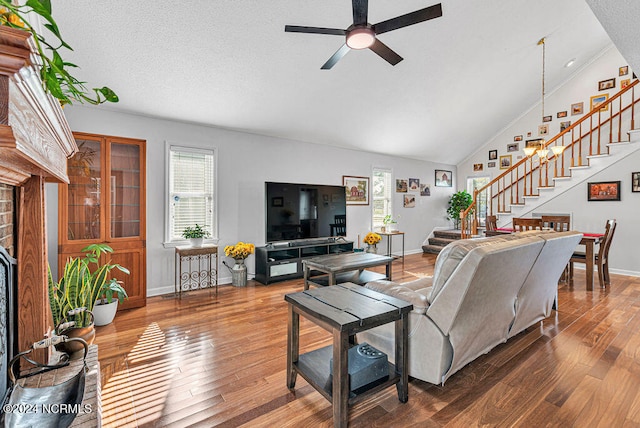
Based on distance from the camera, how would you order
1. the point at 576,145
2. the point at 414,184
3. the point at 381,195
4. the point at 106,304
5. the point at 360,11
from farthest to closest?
1. the point at 414,184
2. the point at 381,195
3. the point at 576,145
4. the point at 106,304
5. the point at 360,11

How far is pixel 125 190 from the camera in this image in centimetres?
385

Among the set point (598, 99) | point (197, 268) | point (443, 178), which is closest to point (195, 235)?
point (197, 268)

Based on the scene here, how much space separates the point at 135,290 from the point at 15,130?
3424 mm

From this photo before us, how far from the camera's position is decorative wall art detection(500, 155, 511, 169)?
758 centimetres

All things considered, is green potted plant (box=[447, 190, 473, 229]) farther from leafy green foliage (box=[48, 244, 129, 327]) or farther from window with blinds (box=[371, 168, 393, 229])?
leafy green foliage (box=[48, 244, 129, 327])

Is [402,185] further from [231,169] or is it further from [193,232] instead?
[193,232]

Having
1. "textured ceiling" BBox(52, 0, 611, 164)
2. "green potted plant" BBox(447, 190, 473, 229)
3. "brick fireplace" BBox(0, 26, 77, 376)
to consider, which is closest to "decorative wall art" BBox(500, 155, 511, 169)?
"green potted plant" BBox(447, 190, 473, 229)

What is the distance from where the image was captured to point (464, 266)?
1.79 meters

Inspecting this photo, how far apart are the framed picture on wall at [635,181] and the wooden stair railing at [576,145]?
0.63m

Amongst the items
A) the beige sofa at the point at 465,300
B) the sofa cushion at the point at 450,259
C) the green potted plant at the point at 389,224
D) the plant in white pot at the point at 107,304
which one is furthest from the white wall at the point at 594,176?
the plant in white pot at the point at 107,304

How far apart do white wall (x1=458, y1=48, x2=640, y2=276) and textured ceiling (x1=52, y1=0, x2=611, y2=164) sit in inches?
12.4

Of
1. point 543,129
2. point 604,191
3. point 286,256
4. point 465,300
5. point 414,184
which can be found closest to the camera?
point 465,300

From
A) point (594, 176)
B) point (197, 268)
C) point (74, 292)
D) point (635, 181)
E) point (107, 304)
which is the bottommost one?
point (107, 304)

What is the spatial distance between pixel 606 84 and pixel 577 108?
Result: 582 mm
